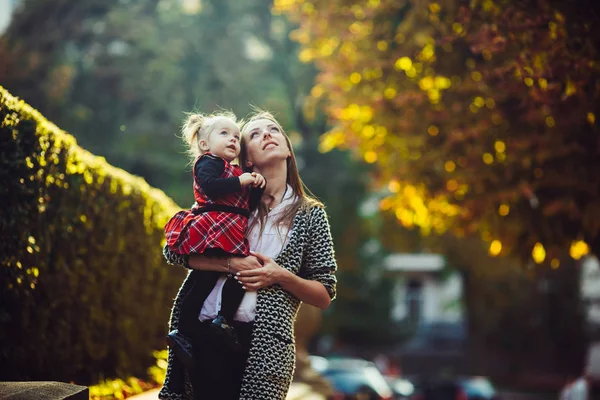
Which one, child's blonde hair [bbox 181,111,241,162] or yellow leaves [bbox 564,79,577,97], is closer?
child's blonde hair [bbox 181,111,241,162]

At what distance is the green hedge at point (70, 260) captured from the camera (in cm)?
535

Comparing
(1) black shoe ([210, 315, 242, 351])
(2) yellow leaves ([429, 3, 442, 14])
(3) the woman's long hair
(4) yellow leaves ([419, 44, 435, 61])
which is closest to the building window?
(4) yellow leaves ([419, 44, 435, 61])

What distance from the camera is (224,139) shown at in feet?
12.6

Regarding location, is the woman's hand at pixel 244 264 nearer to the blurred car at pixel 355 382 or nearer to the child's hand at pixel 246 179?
the child's hand at pixel 246 179

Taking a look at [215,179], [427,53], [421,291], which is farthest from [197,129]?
[421,291]

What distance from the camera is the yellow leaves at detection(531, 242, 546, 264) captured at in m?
10.8

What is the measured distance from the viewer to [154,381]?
Result: 799 cm

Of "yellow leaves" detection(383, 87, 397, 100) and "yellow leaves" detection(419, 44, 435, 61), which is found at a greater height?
"yellow leaves" detection(419, 44, 435, 61)

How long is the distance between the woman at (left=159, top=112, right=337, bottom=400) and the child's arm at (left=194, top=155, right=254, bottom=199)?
0.81ft

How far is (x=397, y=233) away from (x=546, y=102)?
1543cm

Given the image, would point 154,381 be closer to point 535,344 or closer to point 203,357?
point 203,357

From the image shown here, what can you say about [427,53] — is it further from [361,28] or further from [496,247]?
[496,247]

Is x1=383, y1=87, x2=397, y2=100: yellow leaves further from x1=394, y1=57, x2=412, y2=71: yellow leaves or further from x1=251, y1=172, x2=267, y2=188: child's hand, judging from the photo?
x1=251, y1=172, x2=267, y2=188: child's hand

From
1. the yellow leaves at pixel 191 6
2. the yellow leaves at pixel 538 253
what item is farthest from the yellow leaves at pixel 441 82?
the yellow leaves at pixel 191 6
